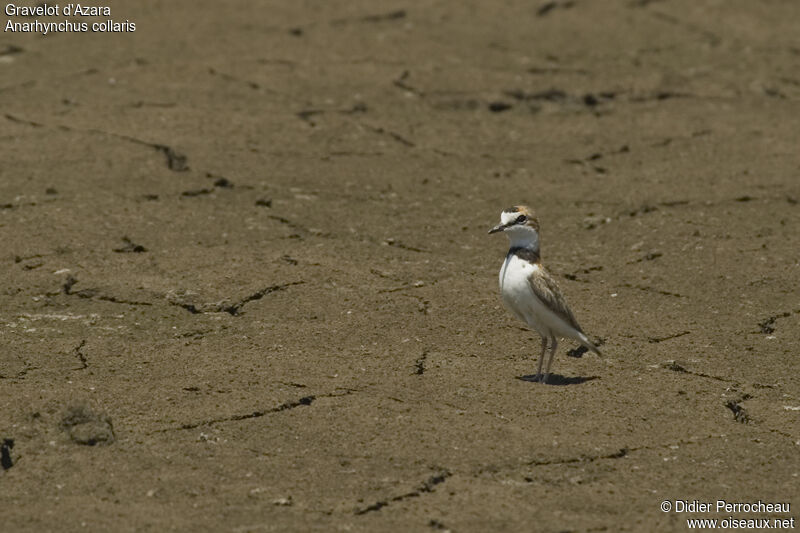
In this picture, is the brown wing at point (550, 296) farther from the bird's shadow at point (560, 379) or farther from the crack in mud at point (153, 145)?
the crack in mud at point (153, 145)

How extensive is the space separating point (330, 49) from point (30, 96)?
7.76 ft

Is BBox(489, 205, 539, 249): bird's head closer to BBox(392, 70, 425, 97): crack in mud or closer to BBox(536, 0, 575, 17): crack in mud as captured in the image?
BBox(392, 70, 425, 97): crack in mud

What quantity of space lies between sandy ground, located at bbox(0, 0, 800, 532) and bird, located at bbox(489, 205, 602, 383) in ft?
0.76

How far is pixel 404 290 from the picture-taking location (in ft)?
20.3

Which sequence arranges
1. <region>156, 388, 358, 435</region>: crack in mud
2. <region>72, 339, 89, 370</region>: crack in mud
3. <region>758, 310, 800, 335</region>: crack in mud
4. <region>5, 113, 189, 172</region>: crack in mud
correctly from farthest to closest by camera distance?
<region>5, 113, 189, 172</region>: crack in mud → <region>758, 310, 800, 335</region>: crack in mud → <region>72, 339, 89, 370</region>: crack in mud → <region>156, 388, 358, 435</region>: crack in mud

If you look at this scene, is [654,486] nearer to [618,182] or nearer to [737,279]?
[737,279]

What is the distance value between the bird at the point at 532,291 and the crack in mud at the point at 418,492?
869 millimetres

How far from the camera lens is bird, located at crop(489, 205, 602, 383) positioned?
501cm

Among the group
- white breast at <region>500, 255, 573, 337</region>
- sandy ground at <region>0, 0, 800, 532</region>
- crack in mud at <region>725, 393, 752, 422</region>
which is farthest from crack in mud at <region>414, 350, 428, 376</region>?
crack in mud at <region>725, 393, 752, 422</region>

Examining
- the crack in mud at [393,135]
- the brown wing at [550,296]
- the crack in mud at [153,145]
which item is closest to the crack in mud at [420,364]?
the brown wing at [550,296]

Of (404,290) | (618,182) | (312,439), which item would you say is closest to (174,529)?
(312,439)

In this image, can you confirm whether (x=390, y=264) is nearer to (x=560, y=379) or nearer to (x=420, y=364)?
(x=420, y=364)

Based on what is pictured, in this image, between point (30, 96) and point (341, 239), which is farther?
point (30, 96)

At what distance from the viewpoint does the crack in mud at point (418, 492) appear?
4191 millimetres
